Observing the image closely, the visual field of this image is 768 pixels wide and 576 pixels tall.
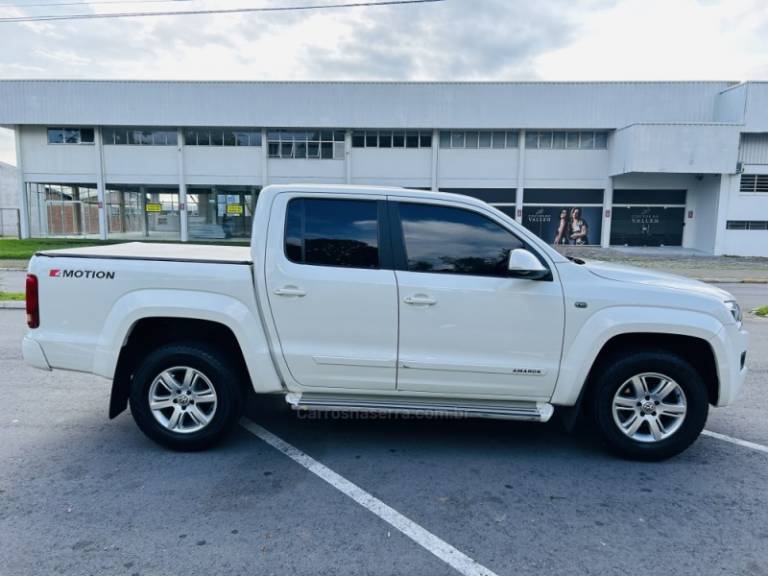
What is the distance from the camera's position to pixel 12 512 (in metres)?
3.12

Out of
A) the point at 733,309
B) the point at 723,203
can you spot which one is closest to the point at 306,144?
the point at 723,203

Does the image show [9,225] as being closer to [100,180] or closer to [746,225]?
[100,180]

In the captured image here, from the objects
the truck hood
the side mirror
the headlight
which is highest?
the side mirror

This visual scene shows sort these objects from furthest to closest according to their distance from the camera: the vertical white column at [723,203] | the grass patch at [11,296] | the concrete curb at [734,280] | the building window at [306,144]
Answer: the building window at [306,144] → the vertical white column at [723,203] → the concrete curb at [734,280] → the grass patch at [11,296]

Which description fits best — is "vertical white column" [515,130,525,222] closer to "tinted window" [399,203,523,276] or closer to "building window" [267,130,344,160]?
"building window" [267,130,344,160]

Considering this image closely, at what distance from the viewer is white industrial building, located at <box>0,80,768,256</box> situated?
93.6 feet

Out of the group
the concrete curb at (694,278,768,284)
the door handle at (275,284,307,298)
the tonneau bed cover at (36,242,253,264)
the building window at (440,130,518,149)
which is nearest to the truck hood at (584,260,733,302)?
the door handle at (275,284,307,298)

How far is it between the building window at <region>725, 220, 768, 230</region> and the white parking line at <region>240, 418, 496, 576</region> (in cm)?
3033

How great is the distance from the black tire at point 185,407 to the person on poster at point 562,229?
29229 mm

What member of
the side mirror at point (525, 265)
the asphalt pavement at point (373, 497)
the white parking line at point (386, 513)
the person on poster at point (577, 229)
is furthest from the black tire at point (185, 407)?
the person on poster at point (577, 229)

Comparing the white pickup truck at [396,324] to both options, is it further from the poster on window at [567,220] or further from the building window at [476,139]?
the building window at [476,139]

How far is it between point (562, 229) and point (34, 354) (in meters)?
30.2

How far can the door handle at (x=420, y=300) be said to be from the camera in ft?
12.3

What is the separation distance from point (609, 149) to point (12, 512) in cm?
3199
